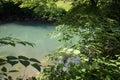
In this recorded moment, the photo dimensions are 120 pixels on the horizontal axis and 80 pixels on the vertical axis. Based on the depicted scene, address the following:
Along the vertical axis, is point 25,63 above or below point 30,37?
above

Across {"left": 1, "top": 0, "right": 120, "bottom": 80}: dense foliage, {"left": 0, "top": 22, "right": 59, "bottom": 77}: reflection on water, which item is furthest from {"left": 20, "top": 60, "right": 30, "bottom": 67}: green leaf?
{"left": 0, "top": 22, "right": 59, "bottom": 77}: reflection on water

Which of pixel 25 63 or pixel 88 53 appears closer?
pixel 25 63

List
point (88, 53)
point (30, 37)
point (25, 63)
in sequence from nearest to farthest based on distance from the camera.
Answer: point (25, 63)
point (88, 53)
point (30, 37)

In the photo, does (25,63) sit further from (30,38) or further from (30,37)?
(30,37)

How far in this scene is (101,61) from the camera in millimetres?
3146

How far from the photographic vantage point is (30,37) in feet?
61.2

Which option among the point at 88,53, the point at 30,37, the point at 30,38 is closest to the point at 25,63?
the point at 88,53

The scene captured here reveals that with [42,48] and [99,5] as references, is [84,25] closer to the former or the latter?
[99,5]

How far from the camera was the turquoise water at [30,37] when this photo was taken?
14501 millimetres

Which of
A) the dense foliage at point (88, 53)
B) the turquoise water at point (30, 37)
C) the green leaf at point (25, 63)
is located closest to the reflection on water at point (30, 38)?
the turquoise water at point (30, 37)

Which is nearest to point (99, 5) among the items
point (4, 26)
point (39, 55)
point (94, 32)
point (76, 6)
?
point (76, 6)

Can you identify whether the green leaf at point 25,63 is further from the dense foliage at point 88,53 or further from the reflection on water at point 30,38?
the reflection on water at point 30,38

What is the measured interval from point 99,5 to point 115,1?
1887 mm

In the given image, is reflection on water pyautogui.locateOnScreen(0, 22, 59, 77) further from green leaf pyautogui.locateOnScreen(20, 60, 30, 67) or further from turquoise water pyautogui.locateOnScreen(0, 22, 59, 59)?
green leaf pyautogui.locateOnScreen(20, 60, 30, 67)
